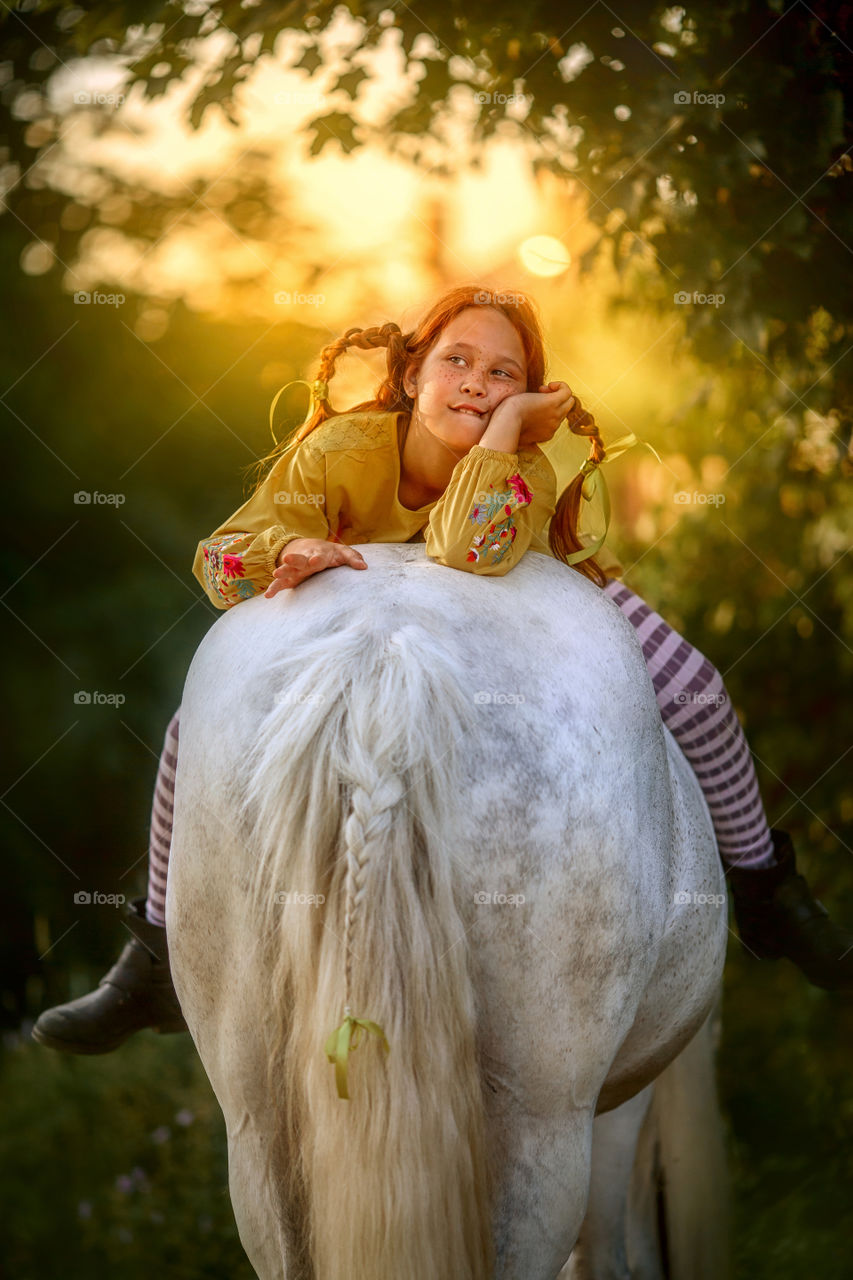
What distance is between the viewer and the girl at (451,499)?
138 cm

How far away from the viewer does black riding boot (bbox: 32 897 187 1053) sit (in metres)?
2.13

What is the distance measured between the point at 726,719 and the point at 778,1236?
1.82m

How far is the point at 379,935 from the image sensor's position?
1.08 meters

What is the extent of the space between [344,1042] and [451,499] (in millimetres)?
701

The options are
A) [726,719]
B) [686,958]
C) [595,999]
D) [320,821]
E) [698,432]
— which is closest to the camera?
[320,821]

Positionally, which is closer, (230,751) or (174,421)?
(230,751)

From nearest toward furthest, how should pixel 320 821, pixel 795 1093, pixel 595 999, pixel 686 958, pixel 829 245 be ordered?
pixel 320 821 < pixel 595 999 < pixel 686 958 < pixel 829 245 < pixel 795 1093

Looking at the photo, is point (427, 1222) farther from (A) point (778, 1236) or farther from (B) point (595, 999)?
(A) point (778, 1236)

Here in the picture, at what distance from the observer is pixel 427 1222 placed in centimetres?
109

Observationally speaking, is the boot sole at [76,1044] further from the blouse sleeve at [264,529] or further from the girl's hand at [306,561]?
the girl's hand at [306,561]

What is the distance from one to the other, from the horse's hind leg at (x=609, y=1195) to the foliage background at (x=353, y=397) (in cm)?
102

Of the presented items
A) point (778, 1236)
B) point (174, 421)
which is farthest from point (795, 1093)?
point (174, 421)

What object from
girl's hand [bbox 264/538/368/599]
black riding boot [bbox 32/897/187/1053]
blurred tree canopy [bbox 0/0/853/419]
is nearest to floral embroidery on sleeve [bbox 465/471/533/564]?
girl's hand [bbox 264/538/368/599]

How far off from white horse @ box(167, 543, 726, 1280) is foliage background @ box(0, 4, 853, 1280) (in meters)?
1.58
